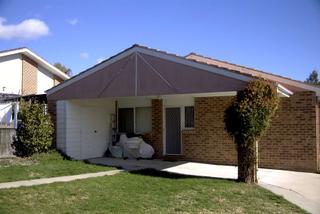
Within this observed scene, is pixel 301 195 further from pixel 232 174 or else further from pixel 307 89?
pixel 307 89

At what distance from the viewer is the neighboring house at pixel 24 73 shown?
77.0 feet

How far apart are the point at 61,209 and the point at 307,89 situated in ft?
28.3

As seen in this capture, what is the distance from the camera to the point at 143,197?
8.59m

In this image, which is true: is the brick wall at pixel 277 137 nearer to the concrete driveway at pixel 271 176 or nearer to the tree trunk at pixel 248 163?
the concrete driveway at pixel 271 176

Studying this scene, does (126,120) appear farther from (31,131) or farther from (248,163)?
(248,163)

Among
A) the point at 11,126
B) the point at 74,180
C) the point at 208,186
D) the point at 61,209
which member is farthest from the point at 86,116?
the point at 61,209

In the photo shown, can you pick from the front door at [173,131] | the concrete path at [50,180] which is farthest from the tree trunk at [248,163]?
the front door at [173,131]

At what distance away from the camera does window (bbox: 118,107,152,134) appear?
16828mm

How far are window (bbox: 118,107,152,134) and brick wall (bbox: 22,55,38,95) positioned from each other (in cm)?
919

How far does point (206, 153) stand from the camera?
15.0 meters

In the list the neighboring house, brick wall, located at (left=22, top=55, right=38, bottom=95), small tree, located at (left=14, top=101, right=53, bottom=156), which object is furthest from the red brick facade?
brick wall, located at (left=22, top=55, right=38, bottom=95)

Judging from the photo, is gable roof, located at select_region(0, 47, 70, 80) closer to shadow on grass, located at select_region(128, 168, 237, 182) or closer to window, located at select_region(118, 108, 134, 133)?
window, located at select_region(118, 108, 134, 133)

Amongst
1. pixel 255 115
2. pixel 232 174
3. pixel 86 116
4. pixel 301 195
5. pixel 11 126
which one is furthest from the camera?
pixel 86 116

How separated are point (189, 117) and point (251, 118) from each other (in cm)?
540
